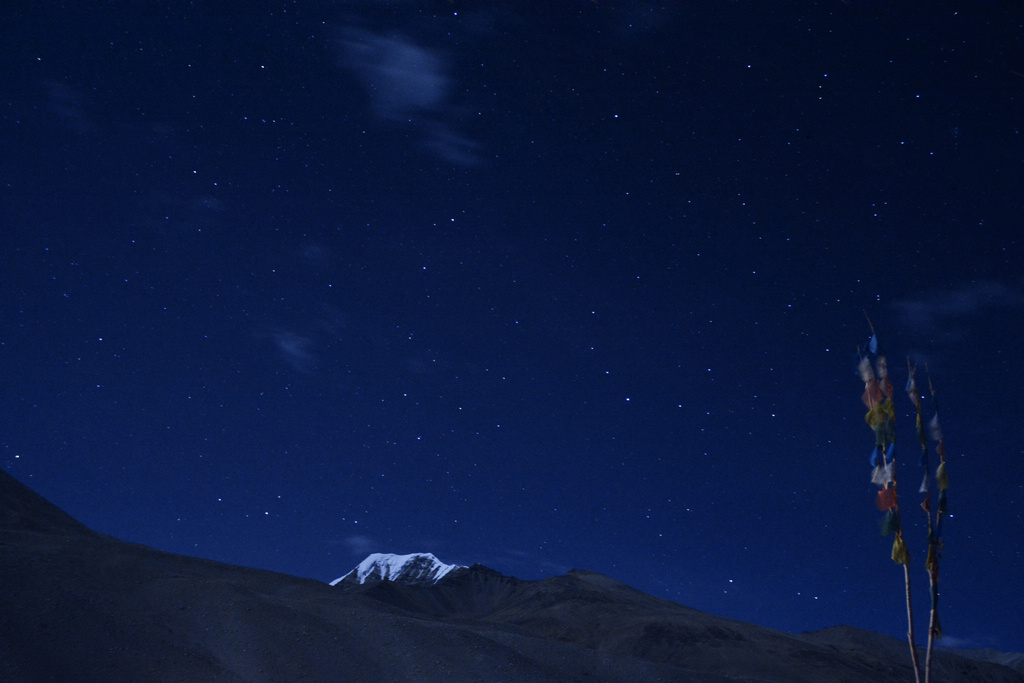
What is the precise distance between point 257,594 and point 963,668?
251 ft

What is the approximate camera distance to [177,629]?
59.2 feet

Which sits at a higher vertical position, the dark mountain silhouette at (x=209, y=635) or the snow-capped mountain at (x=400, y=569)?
the snow-capped mountain at (x=400, y=569)

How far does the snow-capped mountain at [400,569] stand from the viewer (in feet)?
477

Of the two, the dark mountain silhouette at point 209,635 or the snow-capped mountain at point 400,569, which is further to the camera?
the snow-capped mountain at point 400,569

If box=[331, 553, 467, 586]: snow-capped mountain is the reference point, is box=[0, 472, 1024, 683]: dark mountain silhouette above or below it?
below

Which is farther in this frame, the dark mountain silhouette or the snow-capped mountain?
the snow-capped mountain

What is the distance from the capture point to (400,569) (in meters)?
153

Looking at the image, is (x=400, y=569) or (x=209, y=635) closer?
(x=209, y=635)

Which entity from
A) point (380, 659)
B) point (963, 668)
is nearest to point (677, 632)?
point (963, 668)

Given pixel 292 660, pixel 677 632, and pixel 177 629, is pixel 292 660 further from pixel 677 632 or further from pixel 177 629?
pixel 677 632

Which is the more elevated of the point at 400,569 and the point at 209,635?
the point at 400,569

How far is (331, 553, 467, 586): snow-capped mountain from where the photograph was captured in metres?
145

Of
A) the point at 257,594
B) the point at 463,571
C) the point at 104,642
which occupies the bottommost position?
the point at 104,642

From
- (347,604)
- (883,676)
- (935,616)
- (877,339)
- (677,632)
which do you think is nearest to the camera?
(935,616)
